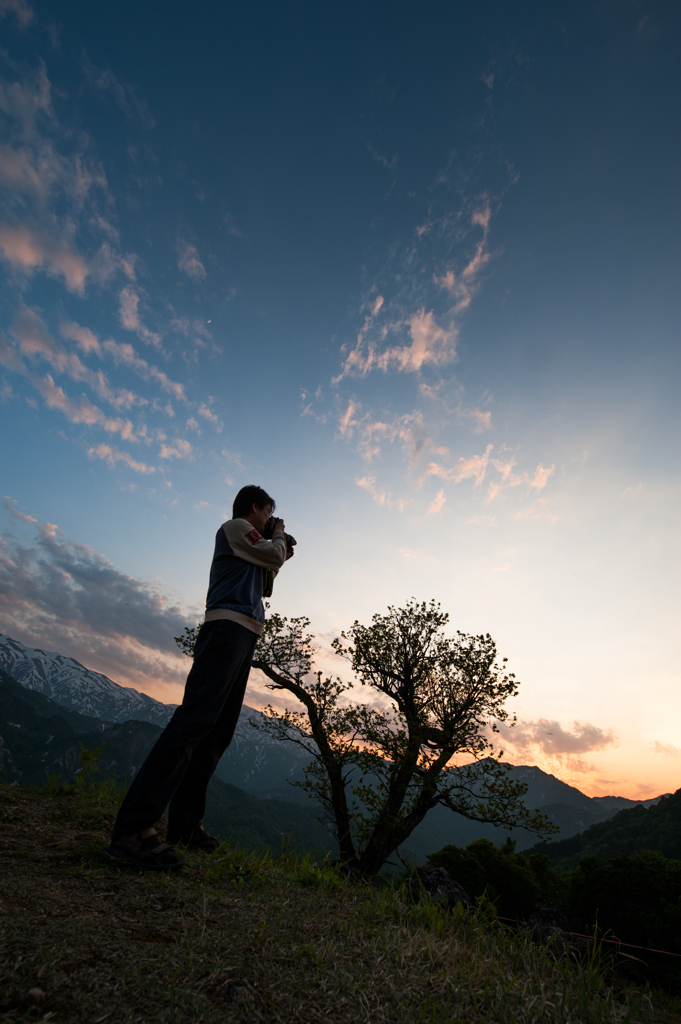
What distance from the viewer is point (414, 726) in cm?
1524

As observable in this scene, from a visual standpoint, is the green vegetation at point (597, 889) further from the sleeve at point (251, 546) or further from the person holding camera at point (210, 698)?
the sleeve at point (251, 546)

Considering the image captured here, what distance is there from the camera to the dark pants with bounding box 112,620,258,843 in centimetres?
309

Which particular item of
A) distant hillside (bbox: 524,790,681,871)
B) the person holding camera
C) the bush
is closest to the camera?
the person holding camera

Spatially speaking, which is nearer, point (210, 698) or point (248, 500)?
point (210, 698)

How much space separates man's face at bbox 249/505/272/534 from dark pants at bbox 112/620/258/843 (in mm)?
1231

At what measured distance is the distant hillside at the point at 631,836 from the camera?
6647 centimetres

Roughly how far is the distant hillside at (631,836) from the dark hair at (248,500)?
80.5m

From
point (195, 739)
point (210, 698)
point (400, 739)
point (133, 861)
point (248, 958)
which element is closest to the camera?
point (248, 958)

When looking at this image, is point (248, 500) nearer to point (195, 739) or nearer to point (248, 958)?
point (195, 739)

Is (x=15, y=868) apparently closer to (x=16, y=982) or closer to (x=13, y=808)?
(x=16, y=982)

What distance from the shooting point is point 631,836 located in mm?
76125

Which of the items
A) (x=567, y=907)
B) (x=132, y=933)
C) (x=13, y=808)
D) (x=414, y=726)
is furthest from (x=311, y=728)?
(x=567, y=907)

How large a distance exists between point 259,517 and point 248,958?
353 centimetres

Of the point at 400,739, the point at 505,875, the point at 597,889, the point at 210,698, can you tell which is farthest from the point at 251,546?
the point at 505,875
